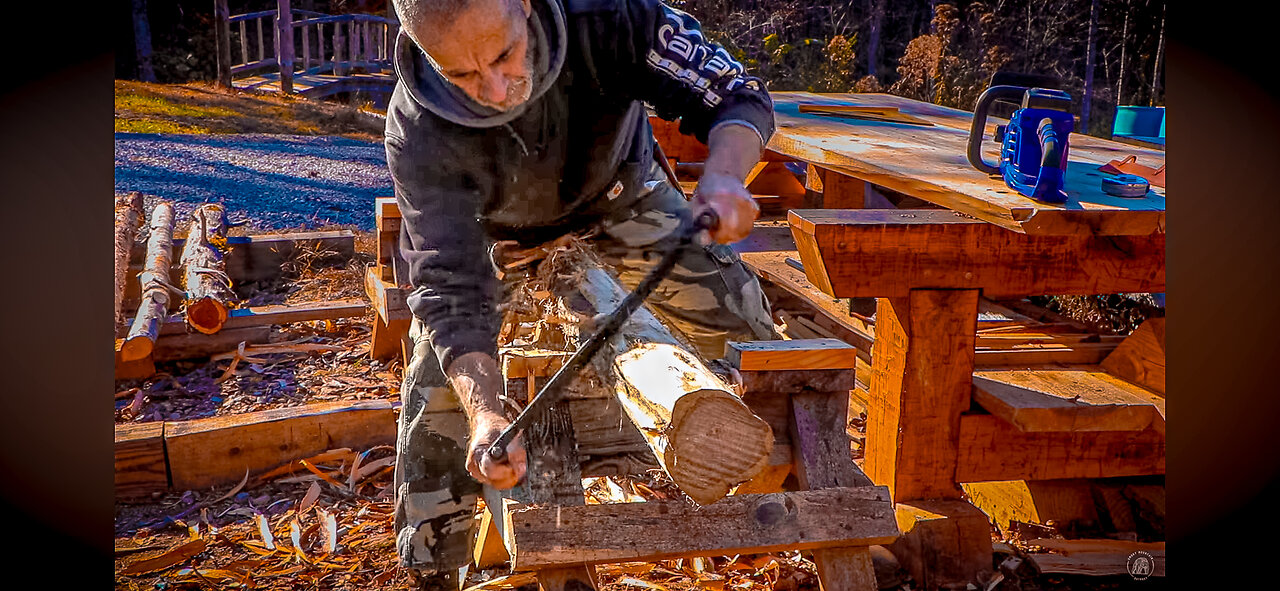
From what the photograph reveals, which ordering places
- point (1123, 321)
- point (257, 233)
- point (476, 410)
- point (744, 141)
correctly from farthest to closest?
point (257, 233)
point (1123, 321)
point (744, 141)
point (476, 410)

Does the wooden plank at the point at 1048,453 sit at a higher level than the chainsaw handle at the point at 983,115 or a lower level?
lower

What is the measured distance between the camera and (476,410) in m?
1.42

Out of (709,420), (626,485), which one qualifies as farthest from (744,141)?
(626,485)

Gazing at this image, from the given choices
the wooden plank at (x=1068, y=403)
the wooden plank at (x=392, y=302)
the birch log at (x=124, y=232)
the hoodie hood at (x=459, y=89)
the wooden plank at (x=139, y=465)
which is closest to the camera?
the hoodie hood at (x=459, y=89)

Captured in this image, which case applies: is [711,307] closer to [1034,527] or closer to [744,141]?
[744,141]

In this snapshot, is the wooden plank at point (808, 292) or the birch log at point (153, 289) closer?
the wooden plank at point (808, 292)

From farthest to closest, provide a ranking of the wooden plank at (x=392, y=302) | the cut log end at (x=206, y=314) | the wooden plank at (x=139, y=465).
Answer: the cut log end at (x=206, y=314), the wooden plank at (x=392, y=302), the wooden plank at (x=139, y=465)

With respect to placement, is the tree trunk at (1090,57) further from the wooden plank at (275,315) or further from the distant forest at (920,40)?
the wooden plank at (275,315)

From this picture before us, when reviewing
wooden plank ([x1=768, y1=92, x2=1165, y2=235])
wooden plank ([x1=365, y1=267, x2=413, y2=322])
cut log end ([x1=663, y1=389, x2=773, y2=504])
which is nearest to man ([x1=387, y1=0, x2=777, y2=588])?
cut log end ([x1=663, y1=389, x2=773, y2=504])

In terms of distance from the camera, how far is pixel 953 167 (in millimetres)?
2047

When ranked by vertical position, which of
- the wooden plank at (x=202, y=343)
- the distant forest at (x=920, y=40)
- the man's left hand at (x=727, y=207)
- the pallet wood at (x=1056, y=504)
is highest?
the distant forest at (x=920, y=40)

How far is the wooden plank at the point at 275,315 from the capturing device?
303 centimetres

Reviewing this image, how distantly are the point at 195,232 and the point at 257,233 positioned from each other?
294mm

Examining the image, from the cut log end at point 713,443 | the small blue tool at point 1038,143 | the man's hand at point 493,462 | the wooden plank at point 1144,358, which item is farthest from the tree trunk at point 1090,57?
the man's hand at point 493,462
